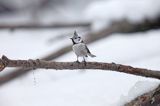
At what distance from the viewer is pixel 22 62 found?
748mm

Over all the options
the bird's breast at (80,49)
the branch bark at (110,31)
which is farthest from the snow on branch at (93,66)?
the branch bark at (110,31)

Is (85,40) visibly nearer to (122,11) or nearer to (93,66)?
(122,11)

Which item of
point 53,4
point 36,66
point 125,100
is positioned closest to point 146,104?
point 125,100

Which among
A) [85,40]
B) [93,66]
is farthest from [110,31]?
→ [93,66]

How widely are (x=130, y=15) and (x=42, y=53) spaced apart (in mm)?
331

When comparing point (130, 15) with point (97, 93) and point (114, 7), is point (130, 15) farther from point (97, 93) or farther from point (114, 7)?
point (97, 93)

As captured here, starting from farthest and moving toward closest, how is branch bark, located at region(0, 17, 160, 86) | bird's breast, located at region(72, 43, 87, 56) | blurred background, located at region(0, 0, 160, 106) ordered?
branch bark, located at region(0, 17, 160, 86)
blurred background, located at region(0, 0, 160, 106)
bird's breast, located at region(72, 43, 87, 56)

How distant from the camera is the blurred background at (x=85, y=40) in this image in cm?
87

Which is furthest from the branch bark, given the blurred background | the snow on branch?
the snow on branch

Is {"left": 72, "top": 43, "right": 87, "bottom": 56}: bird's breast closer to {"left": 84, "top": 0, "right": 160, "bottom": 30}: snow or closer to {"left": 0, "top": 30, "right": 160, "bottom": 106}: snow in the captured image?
{"left": 0, "top": 30, "right": 160, "bottom": 106}: snow

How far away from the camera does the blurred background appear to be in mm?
868

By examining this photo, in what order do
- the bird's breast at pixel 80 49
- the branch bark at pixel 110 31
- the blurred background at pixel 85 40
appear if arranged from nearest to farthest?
the bird's breast at pixel 80 49, the blurred background at pixel 85 40, the branch bark at pixel 110 31

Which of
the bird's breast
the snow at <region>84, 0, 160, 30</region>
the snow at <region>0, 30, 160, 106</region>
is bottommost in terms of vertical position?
the snow at <region>0, 30, 160, 106</region>

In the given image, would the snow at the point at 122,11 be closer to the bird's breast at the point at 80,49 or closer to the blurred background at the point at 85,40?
the blurred background at the point at 85,40
